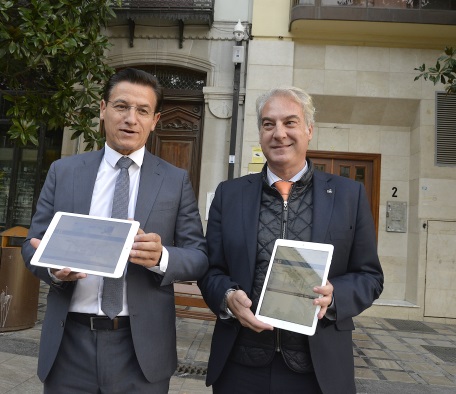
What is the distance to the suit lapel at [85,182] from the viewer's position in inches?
79.0

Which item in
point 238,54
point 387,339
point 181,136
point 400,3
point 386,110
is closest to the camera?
point 387,339

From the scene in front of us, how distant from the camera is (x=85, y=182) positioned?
205cm

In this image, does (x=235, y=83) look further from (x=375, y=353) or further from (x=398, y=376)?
(x=398, y=376)

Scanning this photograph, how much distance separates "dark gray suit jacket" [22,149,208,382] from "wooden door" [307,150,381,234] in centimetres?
686

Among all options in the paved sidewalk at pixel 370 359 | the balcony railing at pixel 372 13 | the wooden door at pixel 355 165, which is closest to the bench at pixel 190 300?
the paved sidewalk at pixel 370 359

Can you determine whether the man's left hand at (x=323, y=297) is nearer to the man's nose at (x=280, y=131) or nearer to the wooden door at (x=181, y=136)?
the man's nose at (x=280, y=131)

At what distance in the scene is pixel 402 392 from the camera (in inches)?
166

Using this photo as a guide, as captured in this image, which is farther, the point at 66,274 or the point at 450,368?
the point at 450,368

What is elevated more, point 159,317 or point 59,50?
point 59,50

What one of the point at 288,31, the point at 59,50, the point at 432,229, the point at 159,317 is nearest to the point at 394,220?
the point at 432,229

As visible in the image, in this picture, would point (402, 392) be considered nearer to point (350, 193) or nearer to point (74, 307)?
point (350, 193)

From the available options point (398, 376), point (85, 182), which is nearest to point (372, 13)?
point (398, 376)

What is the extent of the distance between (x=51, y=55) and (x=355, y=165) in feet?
19.9

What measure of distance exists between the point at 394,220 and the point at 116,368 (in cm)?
758
